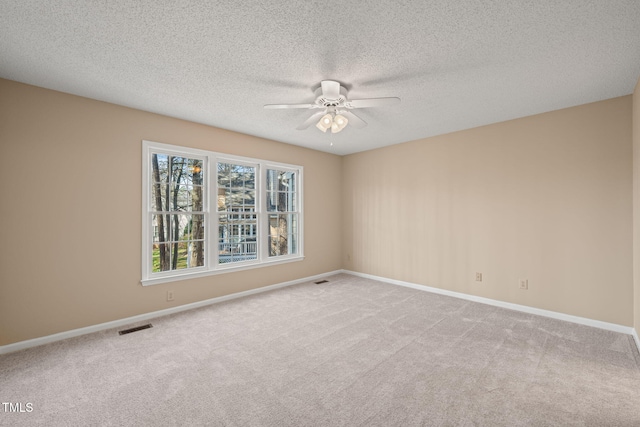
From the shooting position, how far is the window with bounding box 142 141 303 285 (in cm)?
370

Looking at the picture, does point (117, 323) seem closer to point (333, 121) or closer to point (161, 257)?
point (161, 257)

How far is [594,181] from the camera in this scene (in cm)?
328

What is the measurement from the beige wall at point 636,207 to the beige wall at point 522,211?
0.42ft

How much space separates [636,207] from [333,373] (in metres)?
3.54

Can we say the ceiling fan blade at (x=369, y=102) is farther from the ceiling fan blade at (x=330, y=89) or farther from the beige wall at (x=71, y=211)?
the beige wall at (x=71, y=211)

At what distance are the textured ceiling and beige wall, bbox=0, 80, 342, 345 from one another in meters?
0.29

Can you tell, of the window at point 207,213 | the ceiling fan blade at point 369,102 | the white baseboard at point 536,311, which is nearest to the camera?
the ceiling fan blade at point 369,102

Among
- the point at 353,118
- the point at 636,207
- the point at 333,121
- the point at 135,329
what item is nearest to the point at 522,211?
the point at 636,207

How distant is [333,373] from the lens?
229 centimetres

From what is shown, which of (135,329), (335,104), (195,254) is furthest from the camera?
(195,254)

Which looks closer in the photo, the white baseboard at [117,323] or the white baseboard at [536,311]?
the white baseboard at [117,323]

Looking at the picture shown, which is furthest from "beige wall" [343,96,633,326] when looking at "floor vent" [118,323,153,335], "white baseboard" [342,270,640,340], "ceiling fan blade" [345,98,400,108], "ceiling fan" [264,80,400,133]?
"floor vent" [118,323,153,335]

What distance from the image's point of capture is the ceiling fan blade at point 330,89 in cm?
265

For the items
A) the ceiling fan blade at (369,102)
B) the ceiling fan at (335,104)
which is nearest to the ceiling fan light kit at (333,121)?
the ceiling fan at (335,104)
